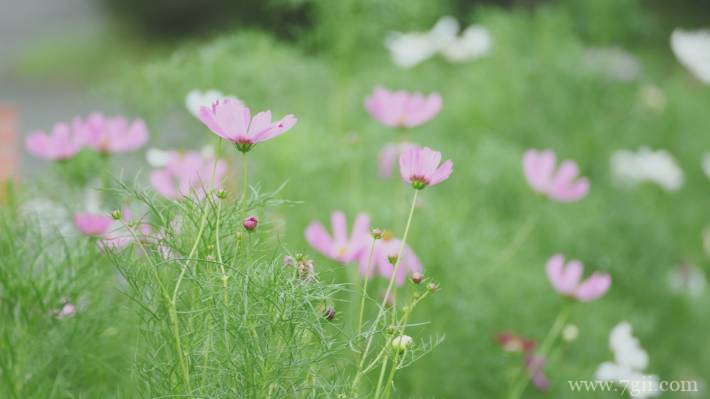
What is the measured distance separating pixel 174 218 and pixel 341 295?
626 mm

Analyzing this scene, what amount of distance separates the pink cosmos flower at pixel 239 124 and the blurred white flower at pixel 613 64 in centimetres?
243

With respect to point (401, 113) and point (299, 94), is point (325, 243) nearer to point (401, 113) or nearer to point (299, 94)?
point (401, 113)

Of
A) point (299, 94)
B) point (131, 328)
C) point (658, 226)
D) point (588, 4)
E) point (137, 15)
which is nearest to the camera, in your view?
point (131, 328)

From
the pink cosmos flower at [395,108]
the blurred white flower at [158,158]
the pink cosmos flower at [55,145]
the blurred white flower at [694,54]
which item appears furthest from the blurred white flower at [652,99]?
the pink cosmos flower at [55,145]

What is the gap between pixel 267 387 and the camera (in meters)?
0.62

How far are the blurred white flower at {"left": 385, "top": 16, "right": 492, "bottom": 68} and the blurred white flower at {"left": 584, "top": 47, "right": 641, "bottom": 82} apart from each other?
685 mm

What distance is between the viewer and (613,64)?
9.96ft

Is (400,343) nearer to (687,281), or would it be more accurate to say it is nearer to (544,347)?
(544,347)

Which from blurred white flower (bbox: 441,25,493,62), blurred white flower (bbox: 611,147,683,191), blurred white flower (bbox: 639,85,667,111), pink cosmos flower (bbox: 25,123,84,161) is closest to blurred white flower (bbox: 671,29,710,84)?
blurred white flower (bbox: 639,85,667,111)

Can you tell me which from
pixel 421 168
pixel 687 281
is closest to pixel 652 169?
pixel 687 281

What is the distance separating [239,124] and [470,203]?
1.32 m

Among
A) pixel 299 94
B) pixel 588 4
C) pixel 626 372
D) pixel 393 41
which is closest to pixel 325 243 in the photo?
pixel 626 372

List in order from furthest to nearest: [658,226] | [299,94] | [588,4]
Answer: [588,4], [658,226], [299,94]

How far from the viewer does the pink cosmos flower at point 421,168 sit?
2.16 ft
